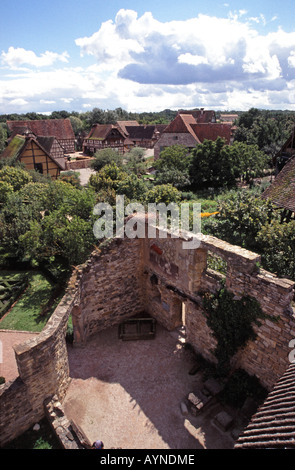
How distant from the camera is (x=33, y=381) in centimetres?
Answer: 998

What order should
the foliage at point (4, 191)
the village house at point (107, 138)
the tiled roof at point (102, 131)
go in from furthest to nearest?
1. the village house at point (107, 138)
2. the tiled roof at point (102, 131)
3. the foliage at point (4, 191)

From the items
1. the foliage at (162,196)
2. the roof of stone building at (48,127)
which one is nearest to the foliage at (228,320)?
the foliage at (162,196)

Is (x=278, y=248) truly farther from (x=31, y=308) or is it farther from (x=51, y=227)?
(x=31, y=308)

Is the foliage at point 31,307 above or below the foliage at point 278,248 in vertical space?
below

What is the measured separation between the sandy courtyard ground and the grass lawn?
3.07m

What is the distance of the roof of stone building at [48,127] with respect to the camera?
58.6 metres

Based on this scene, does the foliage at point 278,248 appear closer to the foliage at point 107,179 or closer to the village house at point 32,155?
the foliage at point 107,179

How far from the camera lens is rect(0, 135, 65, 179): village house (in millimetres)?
36375

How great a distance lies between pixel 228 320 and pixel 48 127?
6030cm

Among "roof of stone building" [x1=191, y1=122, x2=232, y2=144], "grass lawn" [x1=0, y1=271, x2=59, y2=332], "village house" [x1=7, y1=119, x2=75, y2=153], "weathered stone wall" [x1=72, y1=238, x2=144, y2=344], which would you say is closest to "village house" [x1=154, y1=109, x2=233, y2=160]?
"roof of stone building" [x1=191, y1=122, x2=232, y2=144]

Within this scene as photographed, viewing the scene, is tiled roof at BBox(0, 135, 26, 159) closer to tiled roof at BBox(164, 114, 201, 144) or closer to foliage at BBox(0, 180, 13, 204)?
foliage at BBox(0, 180, 13, 204)

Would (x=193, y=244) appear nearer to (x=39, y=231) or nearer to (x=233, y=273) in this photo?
(x=233, y=273)

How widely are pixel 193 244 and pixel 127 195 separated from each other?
39.5 feet

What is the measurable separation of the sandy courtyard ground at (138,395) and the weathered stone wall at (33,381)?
51.0 inches
